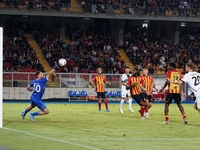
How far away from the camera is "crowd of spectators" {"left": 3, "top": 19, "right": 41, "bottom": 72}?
117ft

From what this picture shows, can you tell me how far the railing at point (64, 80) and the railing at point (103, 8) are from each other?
998 centimetres

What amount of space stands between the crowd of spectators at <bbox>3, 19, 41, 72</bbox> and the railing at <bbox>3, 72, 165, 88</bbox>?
3448 mm

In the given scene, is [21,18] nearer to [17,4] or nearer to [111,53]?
[17,4]

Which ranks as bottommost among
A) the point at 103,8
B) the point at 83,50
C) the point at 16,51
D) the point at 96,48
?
the point at 16,51

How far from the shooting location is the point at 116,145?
27.9ft

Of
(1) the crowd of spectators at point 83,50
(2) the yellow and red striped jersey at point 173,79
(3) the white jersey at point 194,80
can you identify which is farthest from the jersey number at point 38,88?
(1) the crowd of spectators at point 83,50

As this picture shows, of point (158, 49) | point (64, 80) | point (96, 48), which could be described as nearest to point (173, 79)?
point (64, 80)

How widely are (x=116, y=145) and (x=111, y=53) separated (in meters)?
33.1

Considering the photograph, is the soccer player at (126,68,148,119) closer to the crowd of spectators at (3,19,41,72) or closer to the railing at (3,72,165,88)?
the railing at (3,72,165,88)

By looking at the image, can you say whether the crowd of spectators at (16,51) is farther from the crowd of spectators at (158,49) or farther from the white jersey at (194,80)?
the white jersey at (194,80)

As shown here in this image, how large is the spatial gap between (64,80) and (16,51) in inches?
323

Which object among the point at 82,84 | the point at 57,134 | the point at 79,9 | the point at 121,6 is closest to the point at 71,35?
the point at 79,9

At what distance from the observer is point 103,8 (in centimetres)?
4128

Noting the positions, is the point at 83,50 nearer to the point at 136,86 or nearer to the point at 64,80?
the point at 64,80
